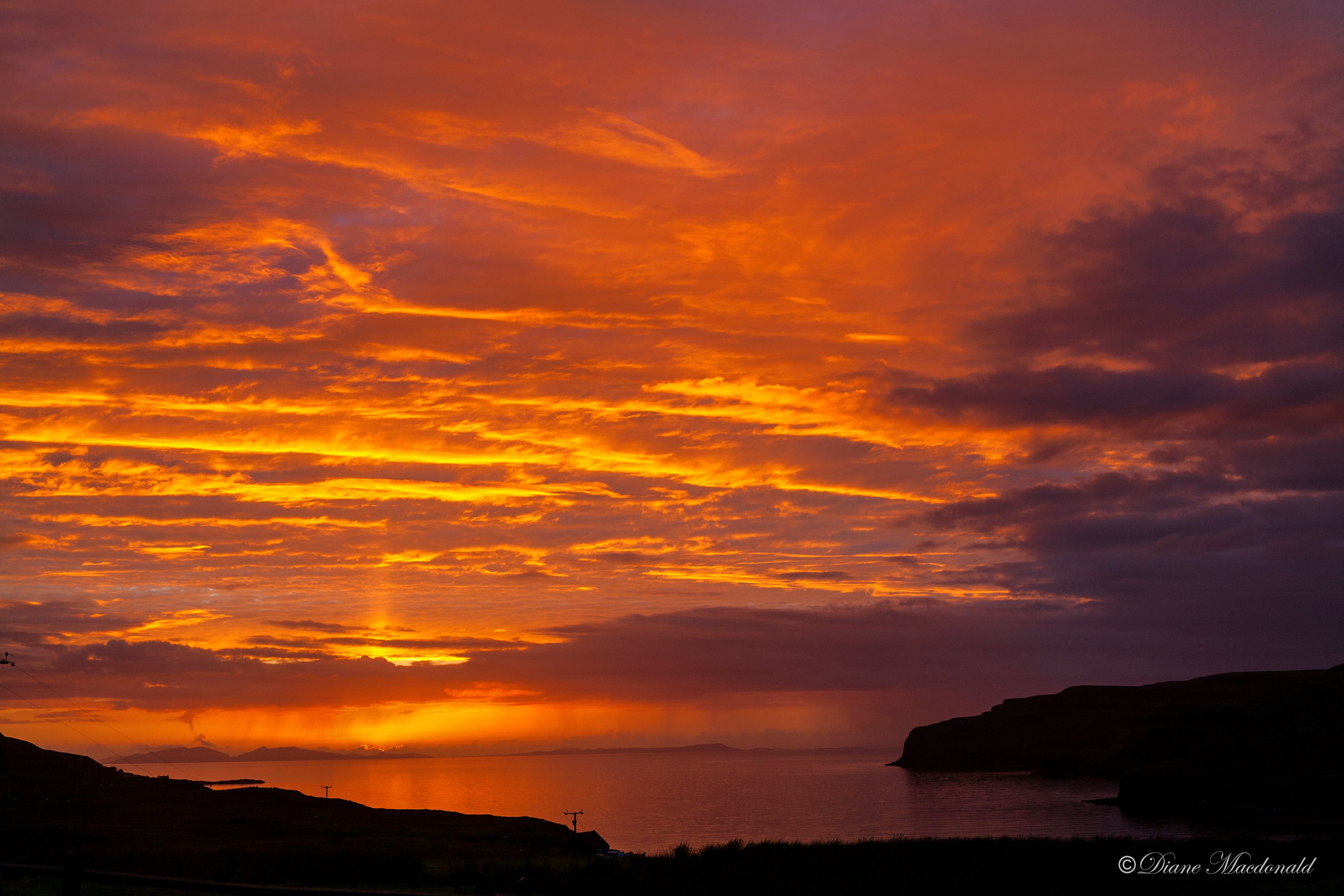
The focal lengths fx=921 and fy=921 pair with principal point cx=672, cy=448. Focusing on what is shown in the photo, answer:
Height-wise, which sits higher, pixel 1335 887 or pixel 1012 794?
pixel 1335 887

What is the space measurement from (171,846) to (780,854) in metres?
38.9

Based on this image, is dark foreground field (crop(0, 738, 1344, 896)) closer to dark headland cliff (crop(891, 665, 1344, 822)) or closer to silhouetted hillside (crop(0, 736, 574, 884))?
silhouetted hillside (crop(0, 736, 574, 884))

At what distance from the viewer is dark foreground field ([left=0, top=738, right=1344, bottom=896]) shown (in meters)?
26.7

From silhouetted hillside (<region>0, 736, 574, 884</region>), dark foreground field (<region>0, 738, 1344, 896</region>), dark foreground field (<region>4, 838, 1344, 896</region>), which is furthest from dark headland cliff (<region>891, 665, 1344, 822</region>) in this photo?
silhouetted hillside (<region>0, 736, 574, 884</region>)

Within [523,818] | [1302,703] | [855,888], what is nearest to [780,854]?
[855,888]

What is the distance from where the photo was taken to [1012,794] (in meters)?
173

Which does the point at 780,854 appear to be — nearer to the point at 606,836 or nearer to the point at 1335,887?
the point at 1335,887

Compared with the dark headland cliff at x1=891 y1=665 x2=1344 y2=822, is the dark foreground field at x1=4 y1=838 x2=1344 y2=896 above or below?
above

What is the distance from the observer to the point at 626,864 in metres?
33.5

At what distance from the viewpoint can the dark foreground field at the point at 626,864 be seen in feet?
87.5

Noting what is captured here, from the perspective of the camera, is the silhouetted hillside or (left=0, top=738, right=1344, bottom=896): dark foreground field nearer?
(left=0, top=738, right=1344, bottom=896): dark foreground field

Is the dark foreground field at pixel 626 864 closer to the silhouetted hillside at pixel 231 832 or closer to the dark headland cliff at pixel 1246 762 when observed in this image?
the silhouetted hillside at pixel 231 832

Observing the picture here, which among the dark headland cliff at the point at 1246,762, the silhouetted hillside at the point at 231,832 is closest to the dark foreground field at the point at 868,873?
the silhouetted hillside at the point at 231,832

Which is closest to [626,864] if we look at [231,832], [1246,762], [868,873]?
[868,873]
